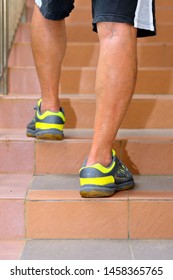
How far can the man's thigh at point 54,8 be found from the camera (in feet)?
6.08

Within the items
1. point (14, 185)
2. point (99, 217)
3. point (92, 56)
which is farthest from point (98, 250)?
point (92, 56)

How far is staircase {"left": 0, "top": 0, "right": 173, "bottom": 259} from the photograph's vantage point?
171cm

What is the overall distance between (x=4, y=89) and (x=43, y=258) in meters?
1.24

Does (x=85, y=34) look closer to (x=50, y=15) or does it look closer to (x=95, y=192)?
(x=50, y=15)

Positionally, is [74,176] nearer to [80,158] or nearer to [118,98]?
[80,158]

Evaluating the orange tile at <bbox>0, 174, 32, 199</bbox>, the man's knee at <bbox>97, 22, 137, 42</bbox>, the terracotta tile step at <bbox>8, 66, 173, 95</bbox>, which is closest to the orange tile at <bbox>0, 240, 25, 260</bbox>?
the orange tile at <bbox>0, 174, 32, 199</bbox>

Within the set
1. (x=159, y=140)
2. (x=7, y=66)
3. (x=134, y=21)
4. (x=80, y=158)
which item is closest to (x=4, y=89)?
(x=7, y=66)

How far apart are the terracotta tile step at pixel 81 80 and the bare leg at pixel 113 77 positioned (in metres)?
0.96

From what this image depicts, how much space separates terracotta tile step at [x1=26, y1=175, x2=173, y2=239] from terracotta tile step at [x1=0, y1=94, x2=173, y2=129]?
2.22 ft

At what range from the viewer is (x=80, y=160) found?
2.01 meters

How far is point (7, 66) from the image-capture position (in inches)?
108

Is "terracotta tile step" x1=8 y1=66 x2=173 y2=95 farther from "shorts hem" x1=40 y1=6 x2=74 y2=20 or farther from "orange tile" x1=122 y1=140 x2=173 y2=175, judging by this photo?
"shorts hem" x1=40 y1=6 x2=74 y2=20

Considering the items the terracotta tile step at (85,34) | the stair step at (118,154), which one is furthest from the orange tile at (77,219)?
the terracotta tile step at (85,34)

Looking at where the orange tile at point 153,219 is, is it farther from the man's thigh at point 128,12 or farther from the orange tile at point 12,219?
the man's thigh at point 128,12
